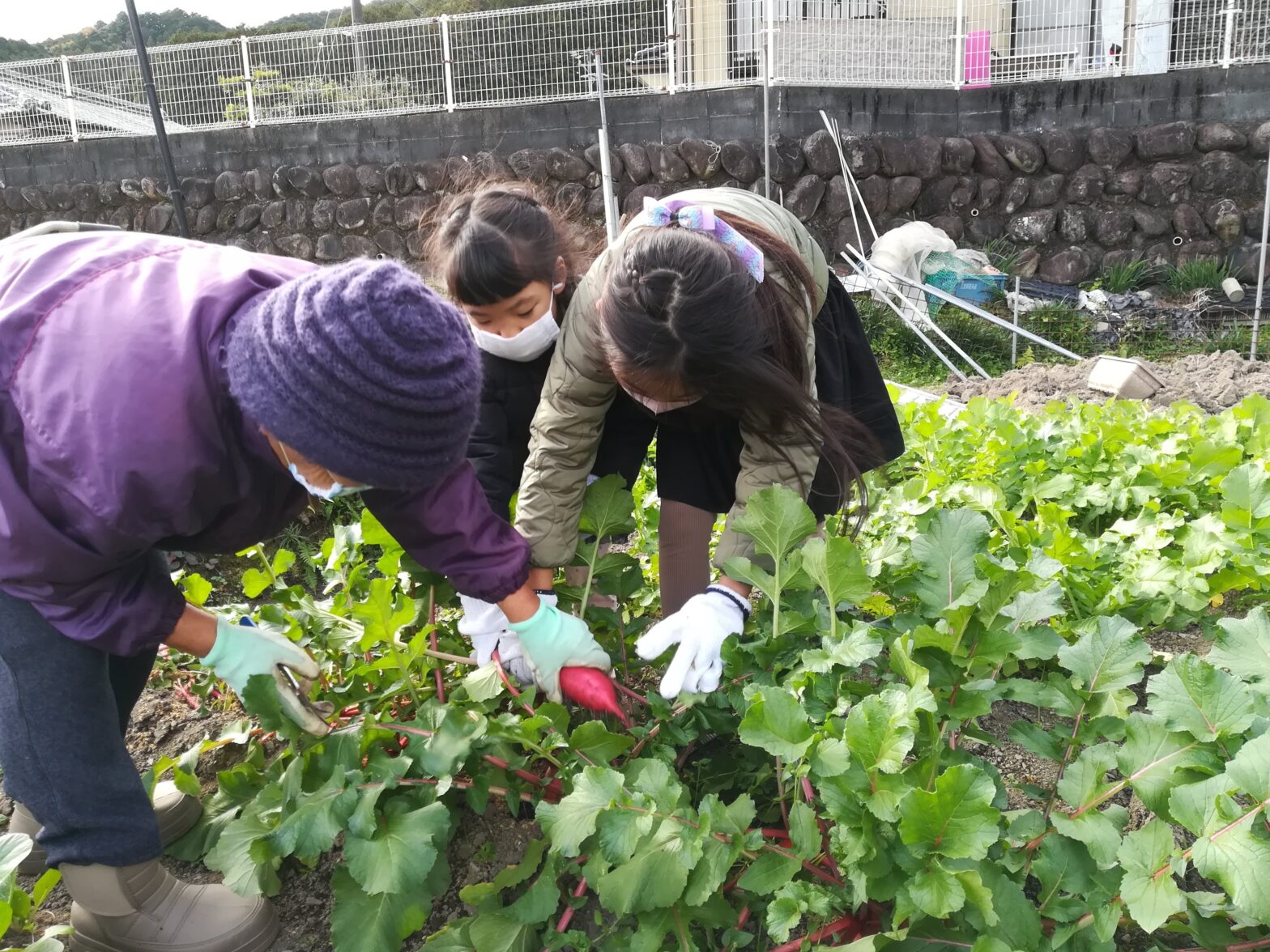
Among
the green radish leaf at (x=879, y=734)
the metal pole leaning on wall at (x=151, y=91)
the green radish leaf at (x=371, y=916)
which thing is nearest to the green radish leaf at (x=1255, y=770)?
the green radish leaf at (x=879, y=734)

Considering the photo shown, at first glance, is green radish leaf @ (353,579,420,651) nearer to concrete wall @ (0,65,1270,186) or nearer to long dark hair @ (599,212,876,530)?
long dark hair @ (599,212,876,530)

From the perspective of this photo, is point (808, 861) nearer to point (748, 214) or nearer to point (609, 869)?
point (609, 869)

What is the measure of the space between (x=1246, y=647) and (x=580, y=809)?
0.91 m

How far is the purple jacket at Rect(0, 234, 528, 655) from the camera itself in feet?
4.02

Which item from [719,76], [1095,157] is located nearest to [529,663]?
[719,76]

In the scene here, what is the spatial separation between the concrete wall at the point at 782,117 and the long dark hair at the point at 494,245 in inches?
265

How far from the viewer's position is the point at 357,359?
3.72 feet

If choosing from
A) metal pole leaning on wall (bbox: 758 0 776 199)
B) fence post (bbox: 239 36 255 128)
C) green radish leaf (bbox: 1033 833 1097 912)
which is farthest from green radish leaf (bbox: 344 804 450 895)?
fence post (bbox: 239 36 255 128)

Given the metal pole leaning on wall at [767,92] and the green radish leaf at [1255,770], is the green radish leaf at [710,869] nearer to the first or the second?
the green radish leaf at [1255,770]

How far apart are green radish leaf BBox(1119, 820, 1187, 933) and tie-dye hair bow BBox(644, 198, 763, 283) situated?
94cm

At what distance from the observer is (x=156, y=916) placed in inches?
62.9

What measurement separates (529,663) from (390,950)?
1.71 feet

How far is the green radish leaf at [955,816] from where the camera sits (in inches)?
44.7

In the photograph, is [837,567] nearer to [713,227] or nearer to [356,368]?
[713,227]
